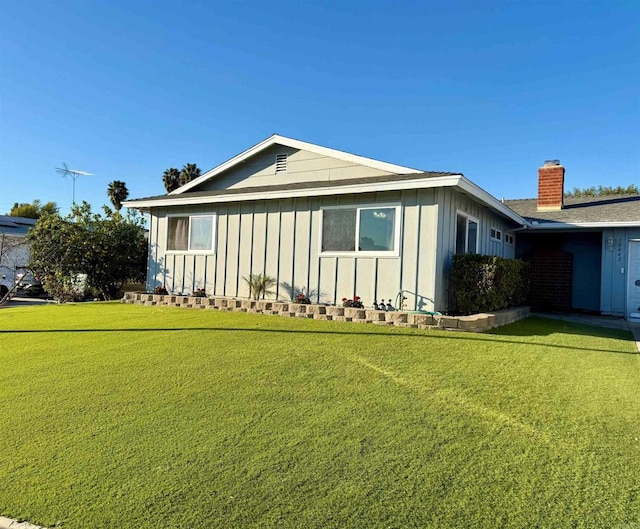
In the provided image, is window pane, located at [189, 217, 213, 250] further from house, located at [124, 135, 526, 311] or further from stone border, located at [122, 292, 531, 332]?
stone border, located at [122, 292, 531, 332]

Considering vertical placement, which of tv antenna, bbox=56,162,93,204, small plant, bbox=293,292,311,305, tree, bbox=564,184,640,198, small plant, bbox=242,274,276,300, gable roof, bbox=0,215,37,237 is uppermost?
tree, bbox=564,184,640,198

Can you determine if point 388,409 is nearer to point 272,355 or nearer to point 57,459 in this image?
point 272,355

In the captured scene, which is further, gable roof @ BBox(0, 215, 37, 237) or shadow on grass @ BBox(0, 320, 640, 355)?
gable roof @ BBox(0, 215, 37, 237)

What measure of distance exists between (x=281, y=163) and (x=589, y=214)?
896 cm

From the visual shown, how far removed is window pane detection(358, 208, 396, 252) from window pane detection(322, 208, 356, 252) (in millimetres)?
226

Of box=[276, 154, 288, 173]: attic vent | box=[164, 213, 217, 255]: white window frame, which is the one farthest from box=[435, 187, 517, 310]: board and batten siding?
box=[164, 213, 217, 255]: white window frame

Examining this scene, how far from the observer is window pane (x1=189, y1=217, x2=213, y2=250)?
36.3 ft

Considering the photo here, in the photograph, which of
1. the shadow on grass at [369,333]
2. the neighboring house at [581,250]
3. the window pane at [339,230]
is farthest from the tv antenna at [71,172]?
the neighboring house at [581,250]

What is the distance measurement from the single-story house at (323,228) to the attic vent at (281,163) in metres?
0.05

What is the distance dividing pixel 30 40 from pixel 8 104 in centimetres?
265

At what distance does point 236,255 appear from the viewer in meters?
10.5

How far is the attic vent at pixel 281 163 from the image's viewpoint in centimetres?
1104

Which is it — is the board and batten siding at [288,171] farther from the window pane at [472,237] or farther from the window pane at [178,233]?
the window pane at [472,237]

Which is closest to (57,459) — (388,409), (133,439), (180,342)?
(133,439)
